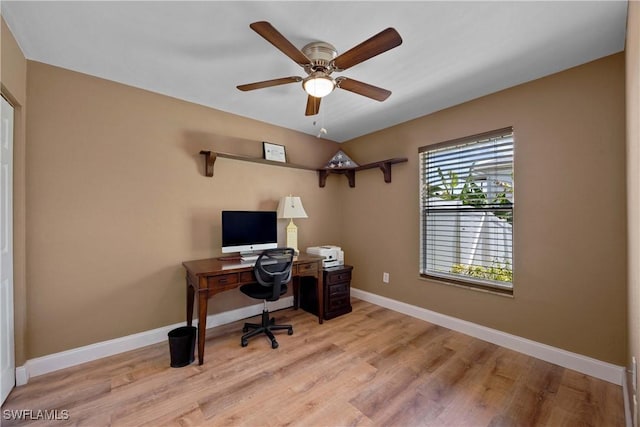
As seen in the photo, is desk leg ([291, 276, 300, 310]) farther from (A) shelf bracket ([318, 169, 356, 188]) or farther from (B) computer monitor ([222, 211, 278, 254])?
(A) shelf bracket ([318, 169, 356, 188])

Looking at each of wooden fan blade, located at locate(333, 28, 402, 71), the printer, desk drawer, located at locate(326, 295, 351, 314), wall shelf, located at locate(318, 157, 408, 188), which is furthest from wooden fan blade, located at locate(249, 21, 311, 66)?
desk drawer, located at locate(326, 295, 351, 314)

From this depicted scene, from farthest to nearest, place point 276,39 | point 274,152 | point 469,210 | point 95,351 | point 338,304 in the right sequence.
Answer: point 274,152, point 338,304, point 469,210, point 95,351, point 276,39

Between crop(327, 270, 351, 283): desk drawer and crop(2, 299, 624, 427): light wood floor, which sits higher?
crop(327, 270, 351, 283): desk drawer

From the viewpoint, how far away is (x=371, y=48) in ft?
5.03

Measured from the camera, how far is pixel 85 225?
2.21 m

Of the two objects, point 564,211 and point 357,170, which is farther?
point 357,170

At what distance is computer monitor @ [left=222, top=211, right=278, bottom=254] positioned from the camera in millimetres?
2744

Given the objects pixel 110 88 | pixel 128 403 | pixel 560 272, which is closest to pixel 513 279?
pixel 560 272

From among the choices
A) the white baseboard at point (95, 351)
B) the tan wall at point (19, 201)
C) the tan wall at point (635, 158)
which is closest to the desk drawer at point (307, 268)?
the white baseboard at point (95, 351)

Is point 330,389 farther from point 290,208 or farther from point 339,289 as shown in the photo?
point 290,208

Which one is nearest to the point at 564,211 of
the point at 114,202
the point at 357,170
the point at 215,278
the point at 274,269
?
the point at 357,170

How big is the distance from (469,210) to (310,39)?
85.0 inches

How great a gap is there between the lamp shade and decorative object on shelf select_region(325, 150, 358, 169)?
78 cm

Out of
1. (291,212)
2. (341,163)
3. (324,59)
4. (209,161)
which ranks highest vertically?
(324,59)
